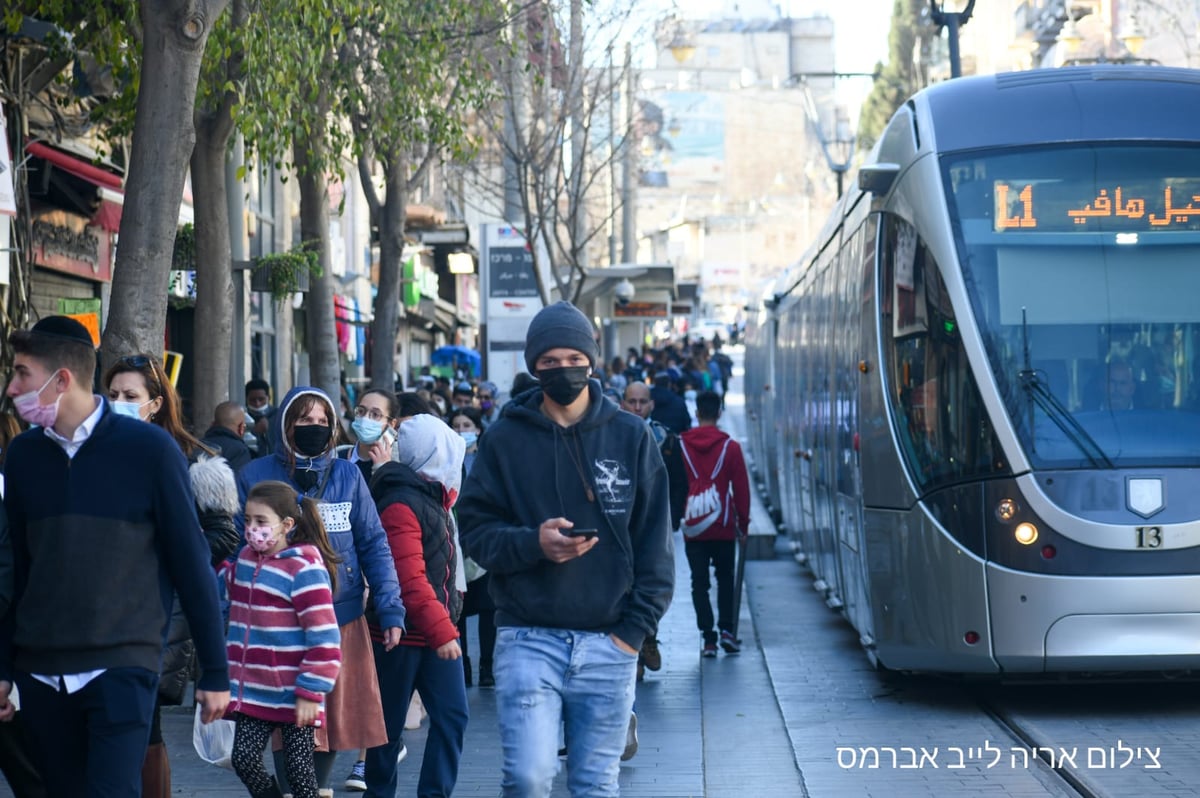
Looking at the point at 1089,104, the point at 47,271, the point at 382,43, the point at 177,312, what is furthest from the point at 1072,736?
the point at 177,312

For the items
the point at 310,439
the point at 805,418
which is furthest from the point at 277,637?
the point at 805,418

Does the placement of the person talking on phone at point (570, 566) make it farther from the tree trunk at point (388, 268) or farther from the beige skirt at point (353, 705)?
the tree trunk at point (388, 268)

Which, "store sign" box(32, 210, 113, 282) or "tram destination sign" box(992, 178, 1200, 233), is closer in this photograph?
"tram destination sign" box(992, 178, 1200, 233)

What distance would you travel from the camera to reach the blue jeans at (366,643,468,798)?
262 inches

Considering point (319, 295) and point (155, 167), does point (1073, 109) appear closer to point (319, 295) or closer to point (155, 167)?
point (155, 167)

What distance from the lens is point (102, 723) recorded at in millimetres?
4793

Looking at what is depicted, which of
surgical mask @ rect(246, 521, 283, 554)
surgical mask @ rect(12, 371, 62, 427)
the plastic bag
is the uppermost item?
surgical mask @ rect(12, 371, 62, 427)

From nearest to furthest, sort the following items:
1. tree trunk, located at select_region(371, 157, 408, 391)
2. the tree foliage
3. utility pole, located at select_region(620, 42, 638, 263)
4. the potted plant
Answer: the potted plant, tree trunk, located at select_region(371, 157, 408, 391), utility pole, located at select_region(620, 42, 638, 263), the tree foliage

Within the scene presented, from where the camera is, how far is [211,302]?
12.4 metres

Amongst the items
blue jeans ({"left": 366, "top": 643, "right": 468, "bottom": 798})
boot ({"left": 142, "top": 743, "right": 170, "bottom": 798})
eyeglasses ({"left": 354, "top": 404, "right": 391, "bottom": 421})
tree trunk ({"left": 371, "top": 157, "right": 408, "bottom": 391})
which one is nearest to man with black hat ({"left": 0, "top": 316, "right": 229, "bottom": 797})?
boot ({"left": 142, "top": 743, "right": 170, "bottom": 798})

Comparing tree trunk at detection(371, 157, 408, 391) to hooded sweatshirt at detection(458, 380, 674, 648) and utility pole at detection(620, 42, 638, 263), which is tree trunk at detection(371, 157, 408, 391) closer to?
utility pole at detection(620, 42, 638, 263)

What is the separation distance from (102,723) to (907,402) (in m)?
5.60

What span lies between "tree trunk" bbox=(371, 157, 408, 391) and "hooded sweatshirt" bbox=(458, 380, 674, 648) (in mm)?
13806

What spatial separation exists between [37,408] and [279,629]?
1.52m
